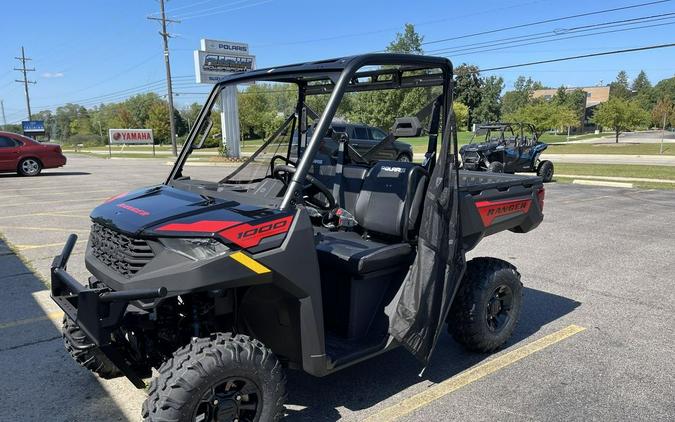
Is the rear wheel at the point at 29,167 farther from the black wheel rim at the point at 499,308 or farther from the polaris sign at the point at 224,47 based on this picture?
the black wheel rim at the point at 499,308

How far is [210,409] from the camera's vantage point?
2.42m

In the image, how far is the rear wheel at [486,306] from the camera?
3645 millimetres

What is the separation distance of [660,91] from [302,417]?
14545cm

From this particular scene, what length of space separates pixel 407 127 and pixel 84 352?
8.62 feet

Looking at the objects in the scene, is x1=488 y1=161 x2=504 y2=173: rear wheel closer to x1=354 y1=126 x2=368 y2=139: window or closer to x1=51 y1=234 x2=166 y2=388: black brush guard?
x1=354 y1=126 x2=368 y2=139: window

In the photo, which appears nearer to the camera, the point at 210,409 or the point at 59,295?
the point at 210,409

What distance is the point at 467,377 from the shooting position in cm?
351

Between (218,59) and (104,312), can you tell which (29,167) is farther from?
(104,312)

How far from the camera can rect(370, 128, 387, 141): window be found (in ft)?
13.5

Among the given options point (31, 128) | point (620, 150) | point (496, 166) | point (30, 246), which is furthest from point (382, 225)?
point (31, 128)

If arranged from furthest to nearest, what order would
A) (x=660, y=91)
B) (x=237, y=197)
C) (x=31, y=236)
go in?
1. (x=660, y=91)
2. (x=31, y=236)
3. (x=237, y=197)

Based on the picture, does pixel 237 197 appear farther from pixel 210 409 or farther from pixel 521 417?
pixel 521 417

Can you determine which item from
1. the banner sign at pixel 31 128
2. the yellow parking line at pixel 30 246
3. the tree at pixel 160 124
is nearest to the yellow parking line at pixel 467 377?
the yellow parking line at pixel 30 246

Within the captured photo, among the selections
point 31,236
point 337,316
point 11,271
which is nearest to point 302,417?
point 337,316
